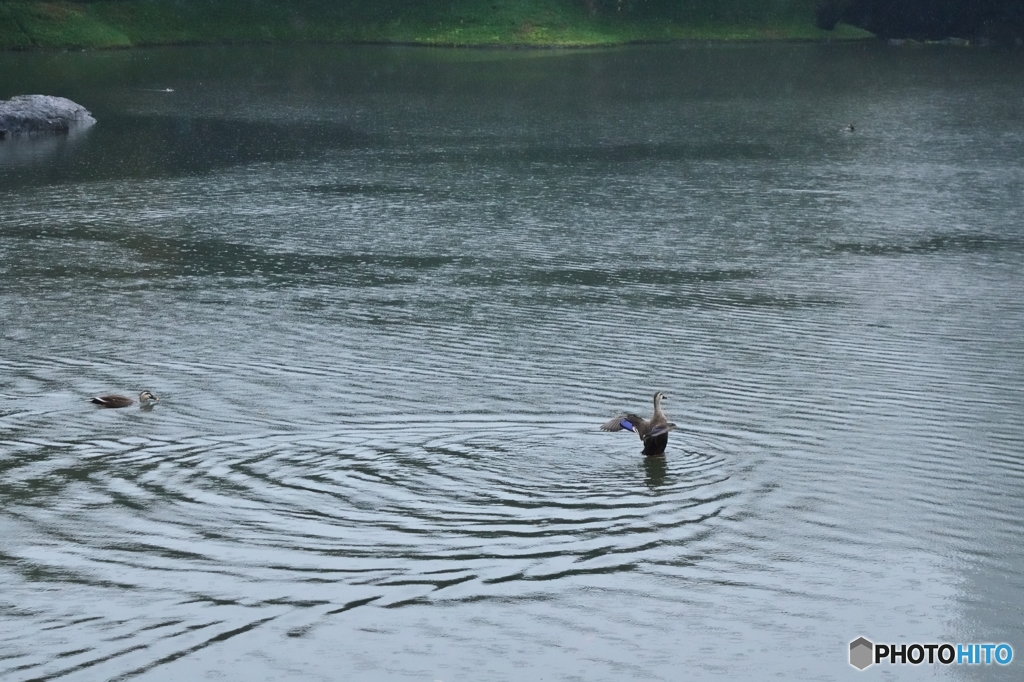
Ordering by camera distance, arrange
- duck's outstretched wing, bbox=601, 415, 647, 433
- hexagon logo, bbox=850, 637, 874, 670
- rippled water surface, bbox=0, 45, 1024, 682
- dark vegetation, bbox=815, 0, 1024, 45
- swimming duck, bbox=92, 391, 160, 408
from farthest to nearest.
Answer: dark vegetation, bbox=815, 0, 1024, 45 → swimming duck, bbox=92, 391, 160, 408 → duck's outstretched wing, bbox=601, 415, 647, 433 → rippled water surface, bbox=0, 45, 1024, 682 → hexagon logo, bbox=850, 637, 874, 670

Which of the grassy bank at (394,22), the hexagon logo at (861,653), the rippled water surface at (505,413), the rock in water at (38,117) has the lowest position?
the hexagon logo at (861,653)

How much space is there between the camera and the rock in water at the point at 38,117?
69.9 meters

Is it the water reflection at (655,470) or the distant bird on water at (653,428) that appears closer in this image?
the water reflection at (655,470)

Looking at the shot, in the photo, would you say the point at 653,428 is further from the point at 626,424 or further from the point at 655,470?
the point at 626,424

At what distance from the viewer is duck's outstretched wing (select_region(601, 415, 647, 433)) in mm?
20884

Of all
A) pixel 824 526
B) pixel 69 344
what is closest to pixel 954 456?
pixel 824 526

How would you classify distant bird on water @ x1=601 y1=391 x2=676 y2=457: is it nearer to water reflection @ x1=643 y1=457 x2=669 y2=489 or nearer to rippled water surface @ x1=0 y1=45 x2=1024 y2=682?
water reflection @ x1=643 y1=457 x2=669 y2=489

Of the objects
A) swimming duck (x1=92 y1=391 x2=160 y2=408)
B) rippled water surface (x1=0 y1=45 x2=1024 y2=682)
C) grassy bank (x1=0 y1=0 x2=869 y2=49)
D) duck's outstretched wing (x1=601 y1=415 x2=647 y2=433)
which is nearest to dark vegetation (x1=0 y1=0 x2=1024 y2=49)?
grassy bank (x1=0 y1=0 x2=869 y2=49)

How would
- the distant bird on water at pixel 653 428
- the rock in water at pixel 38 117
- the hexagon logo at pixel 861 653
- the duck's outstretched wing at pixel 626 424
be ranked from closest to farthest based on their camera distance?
the hexagon logo at pixel 861 653 < the distant bird on water at pixel 653 428 < the duck's outstretched wing at pixel 626 424 < the rock in water at pixel 38 117

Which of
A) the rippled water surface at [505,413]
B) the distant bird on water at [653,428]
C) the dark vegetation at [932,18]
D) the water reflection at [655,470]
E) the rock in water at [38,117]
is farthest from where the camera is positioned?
the dark vegetation at [932,18]

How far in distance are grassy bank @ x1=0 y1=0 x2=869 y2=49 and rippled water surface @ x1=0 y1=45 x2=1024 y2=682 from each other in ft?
203

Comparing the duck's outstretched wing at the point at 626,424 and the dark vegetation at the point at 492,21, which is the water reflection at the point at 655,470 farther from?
the dark vegetation at the point at 492,21

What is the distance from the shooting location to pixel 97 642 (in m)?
14.5

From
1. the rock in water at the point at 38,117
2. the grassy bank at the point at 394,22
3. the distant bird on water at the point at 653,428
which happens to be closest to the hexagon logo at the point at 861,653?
the distant bird on water at the point at 653,428
